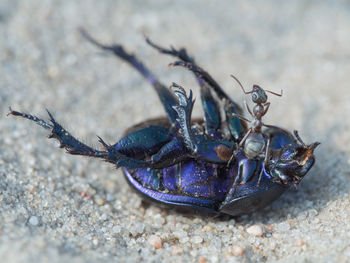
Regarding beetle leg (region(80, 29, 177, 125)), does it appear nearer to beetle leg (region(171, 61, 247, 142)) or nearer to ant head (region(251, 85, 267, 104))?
beetle leg (region(171, 61, 247, 142))

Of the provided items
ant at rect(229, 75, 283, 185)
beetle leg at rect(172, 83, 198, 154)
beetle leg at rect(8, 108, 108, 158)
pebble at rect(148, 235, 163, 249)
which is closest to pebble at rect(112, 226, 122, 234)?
pebble at rect(148, 235, 163, 249)

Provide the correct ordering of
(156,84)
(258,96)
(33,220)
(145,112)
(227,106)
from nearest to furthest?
1. (258,96)
2. (33,220)
3. (227,106)
4. (156,84)
5. (145,112)

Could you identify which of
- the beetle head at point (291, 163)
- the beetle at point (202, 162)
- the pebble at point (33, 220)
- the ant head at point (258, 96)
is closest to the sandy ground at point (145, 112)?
the pebble at point (33, 220)

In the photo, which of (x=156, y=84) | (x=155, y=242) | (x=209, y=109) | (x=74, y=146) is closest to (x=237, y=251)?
(x=155, y=242)

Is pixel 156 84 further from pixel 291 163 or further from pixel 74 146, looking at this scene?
pixel 291 163

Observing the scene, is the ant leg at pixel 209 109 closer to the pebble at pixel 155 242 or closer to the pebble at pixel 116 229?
the pebble at pixel 155 242
